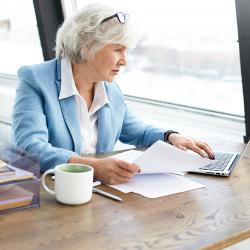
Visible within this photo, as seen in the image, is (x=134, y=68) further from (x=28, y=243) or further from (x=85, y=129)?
(x=28, y=243)

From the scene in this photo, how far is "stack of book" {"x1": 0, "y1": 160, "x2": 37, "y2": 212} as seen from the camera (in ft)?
3.83

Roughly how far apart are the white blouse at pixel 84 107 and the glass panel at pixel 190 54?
57cm

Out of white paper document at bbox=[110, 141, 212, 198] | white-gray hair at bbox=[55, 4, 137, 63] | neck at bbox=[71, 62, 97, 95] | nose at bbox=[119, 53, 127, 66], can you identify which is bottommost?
white paper document at bbox=[110, 141, 212, 198]

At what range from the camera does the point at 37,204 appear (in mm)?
1206

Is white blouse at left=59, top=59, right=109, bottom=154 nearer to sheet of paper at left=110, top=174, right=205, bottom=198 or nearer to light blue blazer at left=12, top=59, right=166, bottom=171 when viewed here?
light blue blazer at left=12, top=59, right=166, bottom=171

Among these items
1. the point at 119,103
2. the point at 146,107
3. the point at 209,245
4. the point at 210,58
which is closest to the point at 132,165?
the point at 209,245

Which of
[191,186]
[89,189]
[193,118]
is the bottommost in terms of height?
[193,118]

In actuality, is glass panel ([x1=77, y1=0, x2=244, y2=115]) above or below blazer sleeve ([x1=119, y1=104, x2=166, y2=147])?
above

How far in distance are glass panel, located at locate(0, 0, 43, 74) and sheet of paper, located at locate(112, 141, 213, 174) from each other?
225 centimetres

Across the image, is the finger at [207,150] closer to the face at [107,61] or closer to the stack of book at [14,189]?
the face at [107,61]

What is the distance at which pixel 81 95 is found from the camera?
1.93 meters

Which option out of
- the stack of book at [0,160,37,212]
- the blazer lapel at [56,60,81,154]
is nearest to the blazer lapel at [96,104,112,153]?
the blazer lapel at [56,60,81,154]

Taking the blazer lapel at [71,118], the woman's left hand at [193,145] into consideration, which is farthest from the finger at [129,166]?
the blazer lapel at [71,118]

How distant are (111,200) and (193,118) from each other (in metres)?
1.57
